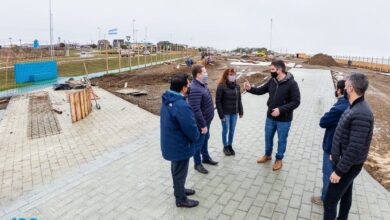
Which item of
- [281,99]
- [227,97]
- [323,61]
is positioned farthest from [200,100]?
[323,61]

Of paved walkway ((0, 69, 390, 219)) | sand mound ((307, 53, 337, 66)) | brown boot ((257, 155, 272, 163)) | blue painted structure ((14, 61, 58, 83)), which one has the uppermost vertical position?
sand mound ((307, 53, 337, 66))

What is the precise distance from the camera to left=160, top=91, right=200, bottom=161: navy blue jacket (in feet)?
11.8

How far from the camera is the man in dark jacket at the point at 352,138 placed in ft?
9.50

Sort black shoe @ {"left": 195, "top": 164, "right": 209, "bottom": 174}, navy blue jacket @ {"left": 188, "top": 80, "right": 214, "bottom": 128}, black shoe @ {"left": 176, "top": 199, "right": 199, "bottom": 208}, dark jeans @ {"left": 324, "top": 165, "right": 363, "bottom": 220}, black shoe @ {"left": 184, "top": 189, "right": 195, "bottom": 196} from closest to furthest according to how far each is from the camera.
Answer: dark jeans @ {"left": 324, "top": 165, "right": 363, "bottom": 220}
black shoe @ {"left": 176, "top": 199, "right": 199, "bottom": 208}
black shoe @ {"left": 184, "top": 189, "right": 195, "bottom": 196}
navy blue jacket @ {"left": 188, "top": 80, "right": 214, "bottom": 128}
black shoe @ {"left": 195, "top": 164, "right": 209, "bottom": 174}

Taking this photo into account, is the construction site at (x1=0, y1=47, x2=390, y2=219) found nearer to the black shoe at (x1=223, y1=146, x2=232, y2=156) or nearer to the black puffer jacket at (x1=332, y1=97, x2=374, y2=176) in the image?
the black shoe at (x1=223, y1=146, x2=232, y2=156)

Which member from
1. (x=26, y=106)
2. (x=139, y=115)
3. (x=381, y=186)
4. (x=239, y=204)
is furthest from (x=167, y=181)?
(x=26, y=106)

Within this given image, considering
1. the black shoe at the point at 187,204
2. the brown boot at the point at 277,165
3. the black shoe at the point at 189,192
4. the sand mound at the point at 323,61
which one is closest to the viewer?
the black shoe at the point at 187,204

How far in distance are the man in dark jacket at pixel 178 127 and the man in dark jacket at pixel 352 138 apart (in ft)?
5.29

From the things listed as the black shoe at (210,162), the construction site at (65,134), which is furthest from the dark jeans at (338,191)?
the black shoe at (210,162)

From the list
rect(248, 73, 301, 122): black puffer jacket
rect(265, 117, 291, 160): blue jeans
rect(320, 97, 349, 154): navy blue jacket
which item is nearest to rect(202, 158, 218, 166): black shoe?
rect(265, 117, 291, 160): blue jeans

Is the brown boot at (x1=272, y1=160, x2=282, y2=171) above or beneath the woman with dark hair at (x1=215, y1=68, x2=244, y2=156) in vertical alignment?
beneath

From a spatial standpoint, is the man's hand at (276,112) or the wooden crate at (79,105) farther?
the wooden crate at (79,105)

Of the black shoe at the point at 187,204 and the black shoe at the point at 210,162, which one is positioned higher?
the black shoe at the point at 210,162

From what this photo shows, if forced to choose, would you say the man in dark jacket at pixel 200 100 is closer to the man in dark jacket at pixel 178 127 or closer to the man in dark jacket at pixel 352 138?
the man in dark jacket at pixel 178 127
